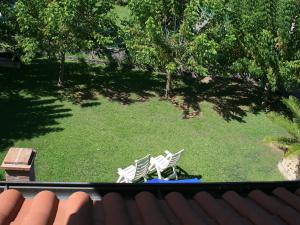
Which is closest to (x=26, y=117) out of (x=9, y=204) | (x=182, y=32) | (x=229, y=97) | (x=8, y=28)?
(x=8, y=28)

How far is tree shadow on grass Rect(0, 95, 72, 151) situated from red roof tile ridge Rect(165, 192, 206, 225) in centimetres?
833

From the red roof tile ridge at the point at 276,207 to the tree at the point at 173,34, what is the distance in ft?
33.1

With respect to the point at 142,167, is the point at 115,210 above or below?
above

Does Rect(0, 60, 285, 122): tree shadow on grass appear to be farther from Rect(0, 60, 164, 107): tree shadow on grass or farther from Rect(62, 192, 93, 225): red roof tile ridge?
Rect(62, 192, 93, 225): red roof tile ridge

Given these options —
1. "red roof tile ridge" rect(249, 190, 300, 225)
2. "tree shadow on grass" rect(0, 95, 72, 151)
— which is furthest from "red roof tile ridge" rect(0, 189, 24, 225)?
"tree shadow on grass" rect(0, 95, 72, 151)

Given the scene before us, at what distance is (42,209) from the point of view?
4734 mm

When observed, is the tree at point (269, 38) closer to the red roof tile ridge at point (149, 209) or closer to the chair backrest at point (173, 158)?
the chair backrest at point (173, 158)

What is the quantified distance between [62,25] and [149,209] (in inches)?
477

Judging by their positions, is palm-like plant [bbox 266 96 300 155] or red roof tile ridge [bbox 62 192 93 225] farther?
palm-like plant [bbox 266 96 300 155]

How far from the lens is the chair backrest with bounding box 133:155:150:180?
37.1 feet

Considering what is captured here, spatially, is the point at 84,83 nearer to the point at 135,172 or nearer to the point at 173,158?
the point at 173,158

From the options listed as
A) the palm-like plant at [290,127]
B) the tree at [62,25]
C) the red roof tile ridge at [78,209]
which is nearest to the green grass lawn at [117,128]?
the palm-like plant at [290,127]

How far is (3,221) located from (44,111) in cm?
1109

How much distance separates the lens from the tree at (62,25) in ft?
51.4
